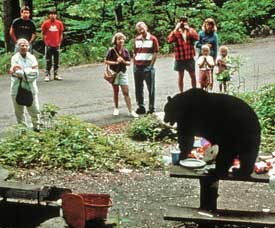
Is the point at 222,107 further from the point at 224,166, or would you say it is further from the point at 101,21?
the point at 101,21

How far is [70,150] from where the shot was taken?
10641 millimetres

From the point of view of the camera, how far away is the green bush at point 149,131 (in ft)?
41.2

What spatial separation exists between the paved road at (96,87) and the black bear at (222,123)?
6889mm

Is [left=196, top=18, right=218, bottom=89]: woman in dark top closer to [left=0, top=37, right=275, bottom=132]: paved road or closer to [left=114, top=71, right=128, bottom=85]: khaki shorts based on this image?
[left=0, top=37, right=275, bottom=132]: paved road

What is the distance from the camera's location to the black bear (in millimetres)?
6941

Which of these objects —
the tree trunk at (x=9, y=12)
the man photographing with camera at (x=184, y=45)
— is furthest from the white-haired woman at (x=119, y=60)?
the tree trunk at (x=9, y=12)

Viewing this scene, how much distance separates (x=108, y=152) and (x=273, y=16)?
55.0 ft

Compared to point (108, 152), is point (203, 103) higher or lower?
higher

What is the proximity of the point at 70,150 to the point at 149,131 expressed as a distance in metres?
2.36

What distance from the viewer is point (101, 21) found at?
2559 cm

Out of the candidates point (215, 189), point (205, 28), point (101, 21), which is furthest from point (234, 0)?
point (215, 189)

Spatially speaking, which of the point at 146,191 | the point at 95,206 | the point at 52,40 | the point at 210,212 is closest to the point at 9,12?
the point at 52,40

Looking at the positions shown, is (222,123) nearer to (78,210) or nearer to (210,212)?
(210,212)

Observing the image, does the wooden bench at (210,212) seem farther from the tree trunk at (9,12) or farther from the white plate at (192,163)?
the tree trunk at (9,12)
